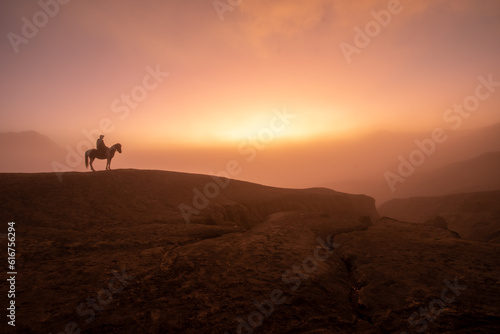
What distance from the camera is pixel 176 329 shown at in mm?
2941

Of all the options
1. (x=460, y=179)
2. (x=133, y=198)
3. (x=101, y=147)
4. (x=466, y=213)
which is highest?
(x=101, y=147)

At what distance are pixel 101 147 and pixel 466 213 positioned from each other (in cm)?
3490

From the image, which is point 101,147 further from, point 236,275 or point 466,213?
point 466,213

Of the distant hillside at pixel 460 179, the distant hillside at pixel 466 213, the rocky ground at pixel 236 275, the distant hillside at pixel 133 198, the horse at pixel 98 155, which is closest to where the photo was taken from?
the rocky ground at pixel 236 275

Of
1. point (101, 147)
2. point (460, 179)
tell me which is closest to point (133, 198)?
point (101, 147)

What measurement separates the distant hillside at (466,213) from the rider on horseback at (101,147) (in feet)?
93.7

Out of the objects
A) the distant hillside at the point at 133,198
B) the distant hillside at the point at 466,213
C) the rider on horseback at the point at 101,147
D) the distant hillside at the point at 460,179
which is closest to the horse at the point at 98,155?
the rider on horseback at the point at 101,147

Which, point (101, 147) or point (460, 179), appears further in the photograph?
point (460, 179)

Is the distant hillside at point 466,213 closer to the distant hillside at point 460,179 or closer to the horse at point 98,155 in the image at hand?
the horse at point 98,155

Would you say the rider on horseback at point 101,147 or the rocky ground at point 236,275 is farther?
the rider on horseback at point 101,147

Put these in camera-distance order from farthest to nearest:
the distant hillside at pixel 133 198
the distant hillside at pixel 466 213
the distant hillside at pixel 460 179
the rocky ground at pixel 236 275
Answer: the distant hillside at pixel 460 179 → the distant hillside at pixel 466 213 → the distant hillside at pixel 133 198 → the rocky ground at pixel 236 275

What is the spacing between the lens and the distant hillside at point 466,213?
64.3 feet

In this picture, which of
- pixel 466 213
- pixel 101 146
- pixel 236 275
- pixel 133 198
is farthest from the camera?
pixel 466 213

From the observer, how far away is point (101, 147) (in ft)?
47.5
